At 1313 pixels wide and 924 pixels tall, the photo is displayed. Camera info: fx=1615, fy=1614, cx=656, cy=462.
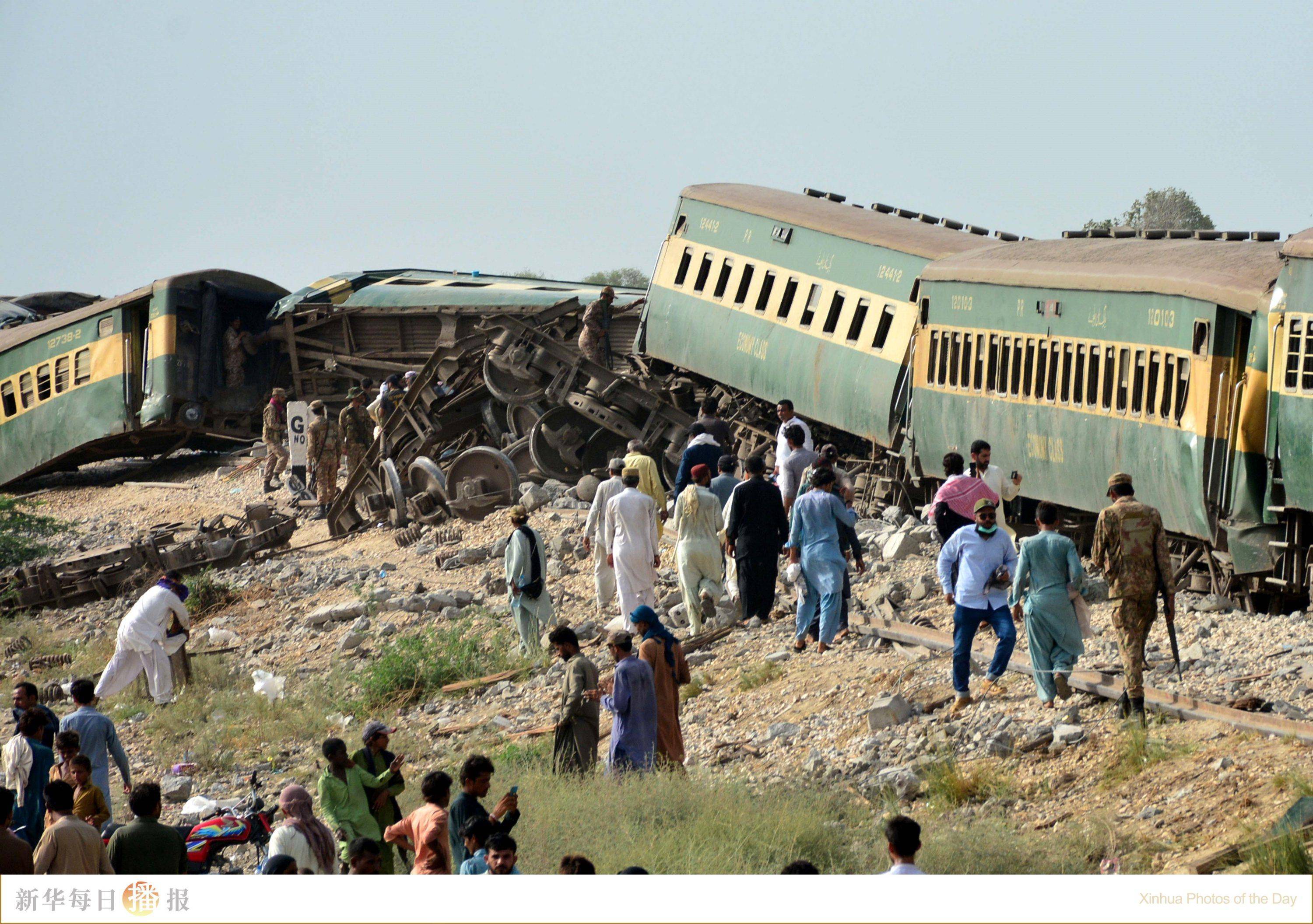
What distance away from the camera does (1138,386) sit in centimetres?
1352

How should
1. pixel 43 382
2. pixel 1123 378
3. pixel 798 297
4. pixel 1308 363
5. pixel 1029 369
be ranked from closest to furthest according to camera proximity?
pixel 1308 363 < pixel 1123 378 < pixel 1029 369 < pixel 798 297 < pixel 43 382

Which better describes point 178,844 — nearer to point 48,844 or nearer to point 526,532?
point 48,844

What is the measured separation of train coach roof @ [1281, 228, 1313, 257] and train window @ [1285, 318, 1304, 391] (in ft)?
1.51

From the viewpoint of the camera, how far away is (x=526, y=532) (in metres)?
12.8

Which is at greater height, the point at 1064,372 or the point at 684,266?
the point at 684,266

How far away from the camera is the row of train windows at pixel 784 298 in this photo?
1798 centimetres

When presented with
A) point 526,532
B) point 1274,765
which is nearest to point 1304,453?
point 1274,765

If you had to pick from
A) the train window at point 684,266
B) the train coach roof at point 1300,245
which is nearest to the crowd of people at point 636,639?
the train coach roof at point 1300,245

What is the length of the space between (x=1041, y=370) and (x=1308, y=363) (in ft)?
12.1

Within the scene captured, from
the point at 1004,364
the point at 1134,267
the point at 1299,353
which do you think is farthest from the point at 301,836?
the point at 1004,364

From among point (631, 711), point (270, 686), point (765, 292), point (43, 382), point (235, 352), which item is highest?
point (765, 292)

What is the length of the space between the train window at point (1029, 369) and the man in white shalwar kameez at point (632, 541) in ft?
13.5

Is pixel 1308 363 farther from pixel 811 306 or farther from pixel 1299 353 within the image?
pixel 811 306

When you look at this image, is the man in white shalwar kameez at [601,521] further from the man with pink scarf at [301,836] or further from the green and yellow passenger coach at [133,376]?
the green and yellow passenger coach at [133,376]
